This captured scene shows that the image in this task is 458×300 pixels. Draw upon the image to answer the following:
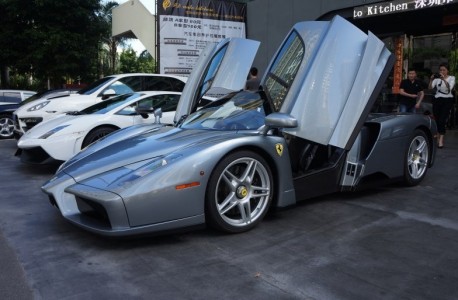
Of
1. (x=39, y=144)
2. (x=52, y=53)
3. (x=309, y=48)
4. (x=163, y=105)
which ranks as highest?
(x=52, y=53)

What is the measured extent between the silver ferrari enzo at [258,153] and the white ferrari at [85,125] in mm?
1759

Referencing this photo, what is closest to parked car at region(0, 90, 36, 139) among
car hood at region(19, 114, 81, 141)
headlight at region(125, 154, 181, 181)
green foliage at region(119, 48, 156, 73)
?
car hood at region(19, 114, 81, 141)

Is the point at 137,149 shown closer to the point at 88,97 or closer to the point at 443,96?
the point at 88,97

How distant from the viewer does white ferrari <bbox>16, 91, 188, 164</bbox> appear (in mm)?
6371

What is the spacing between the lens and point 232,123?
14.2 ft

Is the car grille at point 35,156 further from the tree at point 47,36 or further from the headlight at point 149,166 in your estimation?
the tree at point 47,36

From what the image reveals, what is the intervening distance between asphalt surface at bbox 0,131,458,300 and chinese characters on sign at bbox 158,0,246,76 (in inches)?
379

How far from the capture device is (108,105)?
7.48m

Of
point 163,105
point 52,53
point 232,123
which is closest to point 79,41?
point 52,53

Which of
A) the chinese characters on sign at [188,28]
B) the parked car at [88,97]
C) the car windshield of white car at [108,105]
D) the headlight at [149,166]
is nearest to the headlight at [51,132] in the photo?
Answer: the car windshield of white car at [108,105]

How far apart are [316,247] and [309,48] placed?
1839 millimetres

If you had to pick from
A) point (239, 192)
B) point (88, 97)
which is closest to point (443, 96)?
point (239, 192)

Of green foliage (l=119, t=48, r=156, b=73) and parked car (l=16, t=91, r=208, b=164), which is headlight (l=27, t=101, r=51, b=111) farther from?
green foliage (l=119, t=48, r=156, b=73)

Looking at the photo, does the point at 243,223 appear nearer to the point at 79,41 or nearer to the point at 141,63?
the point at 79,41
